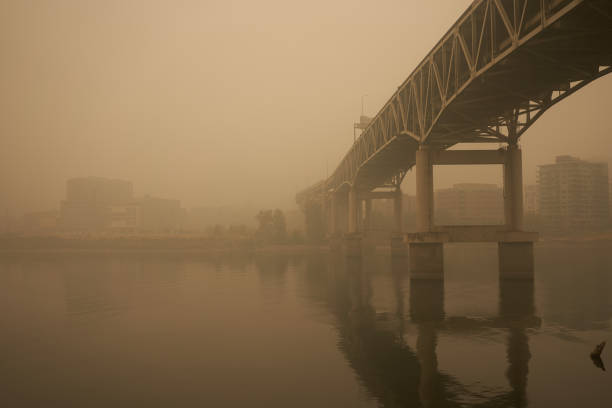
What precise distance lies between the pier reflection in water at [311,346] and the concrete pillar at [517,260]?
A: 1655mm

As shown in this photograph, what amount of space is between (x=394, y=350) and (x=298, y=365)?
4.01 metres

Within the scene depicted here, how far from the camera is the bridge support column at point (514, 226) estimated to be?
36875 millimetres

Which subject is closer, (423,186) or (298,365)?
(298,365)

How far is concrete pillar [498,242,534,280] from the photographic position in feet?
121

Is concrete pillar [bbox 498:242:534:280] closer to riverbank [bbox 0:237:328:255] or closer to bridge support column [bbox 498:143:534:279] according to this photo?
bridge support column [bbox 498:143:534:279]

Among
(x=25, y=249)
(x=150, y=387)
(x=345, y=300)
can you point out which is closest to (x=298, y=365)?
(x=150, y=387)

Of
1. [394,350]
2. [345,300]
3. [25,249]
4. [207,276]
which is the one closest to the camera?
[394,350]

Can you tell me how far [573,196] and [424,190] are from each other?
13846cm

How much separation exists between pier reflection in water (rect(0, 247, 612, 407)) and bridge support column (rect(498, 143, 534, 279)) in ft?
5.84

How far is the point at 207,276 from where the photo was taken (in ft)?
165

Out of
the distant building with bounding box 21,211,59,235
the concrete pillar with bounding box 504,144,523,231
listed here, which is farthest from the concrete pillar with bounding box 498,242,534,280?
the distant building with bounding box 21,211,59,235

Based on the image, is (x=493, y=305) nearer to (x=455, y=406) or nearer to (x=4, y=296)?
(x=455, y=406)

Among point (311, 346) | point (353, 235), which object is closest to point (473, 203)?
point (353, 235)

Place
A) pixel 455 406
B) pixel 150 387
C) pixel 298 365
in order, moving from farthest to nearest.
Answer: pixel 298 365
pixel 150 387
pixel 455 406
